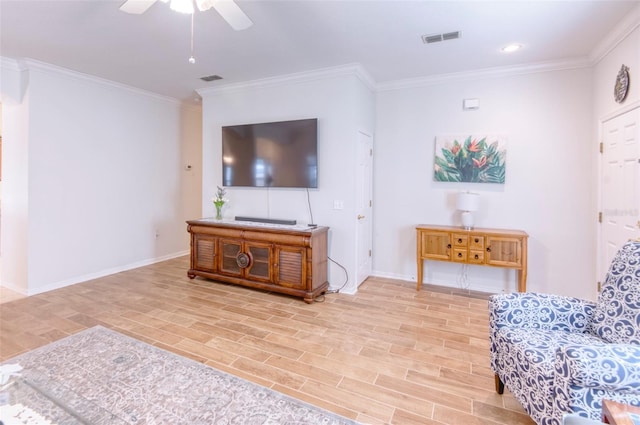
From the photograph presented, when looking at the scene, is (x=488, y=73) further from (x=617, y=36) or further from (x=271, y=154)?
(x=271, y=154)

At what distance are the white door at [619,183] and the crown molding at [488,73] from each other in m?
0.83

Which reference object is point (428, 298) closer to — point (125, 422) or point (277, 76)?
point (125, 422)

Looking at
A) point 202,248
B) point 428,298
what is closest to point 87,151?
point 202,248

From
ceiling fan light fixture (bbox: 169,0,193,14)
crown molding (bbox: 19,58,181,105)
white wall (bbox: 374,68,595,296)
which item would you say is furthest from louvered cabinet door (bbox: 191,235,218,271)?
ceiling fan light fixture (bbox: 169,0,193,14)

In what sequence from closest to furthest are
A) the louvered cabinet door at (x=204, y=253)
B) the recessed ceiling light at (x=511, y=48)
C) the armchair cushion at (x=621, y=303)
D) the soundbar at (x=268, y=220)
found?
the armchair cushion at (x=621, y=303) < the recessed ceiling light at (x=511, y=48) < the soundbar at (x=268, y=220) < the louvered cabinet door at (x=204, y=253)

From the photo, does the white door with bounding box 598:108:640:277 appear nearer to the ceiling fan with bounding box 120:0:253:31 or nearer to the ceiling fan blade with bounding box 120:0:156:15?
the ceiling fan with bounding box 120:0:253:31

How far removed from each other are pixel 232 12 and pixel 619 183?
12.4 feet

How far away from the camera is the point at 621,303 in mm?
1772

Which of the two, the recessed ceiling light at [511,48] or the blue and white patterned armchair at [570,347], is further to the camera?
the recessed ceiling light at [511,48]

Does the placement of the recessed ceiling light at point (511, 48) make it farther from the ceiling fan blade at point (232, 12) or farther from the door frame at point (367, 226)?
the ceiling fan blade at point (232, 12)

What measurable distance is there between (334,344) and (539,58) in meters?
3.83

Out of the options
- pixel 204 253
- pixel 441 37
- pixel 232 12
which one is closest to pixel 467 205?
pixel 441 37

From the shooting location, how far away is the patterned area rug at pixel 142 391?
1.80m

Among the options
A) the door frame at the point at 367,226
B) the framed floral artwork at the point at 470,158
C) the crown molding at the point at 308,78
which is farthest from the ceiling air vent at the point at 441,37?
the framed floral artwork at the point at 470,158
